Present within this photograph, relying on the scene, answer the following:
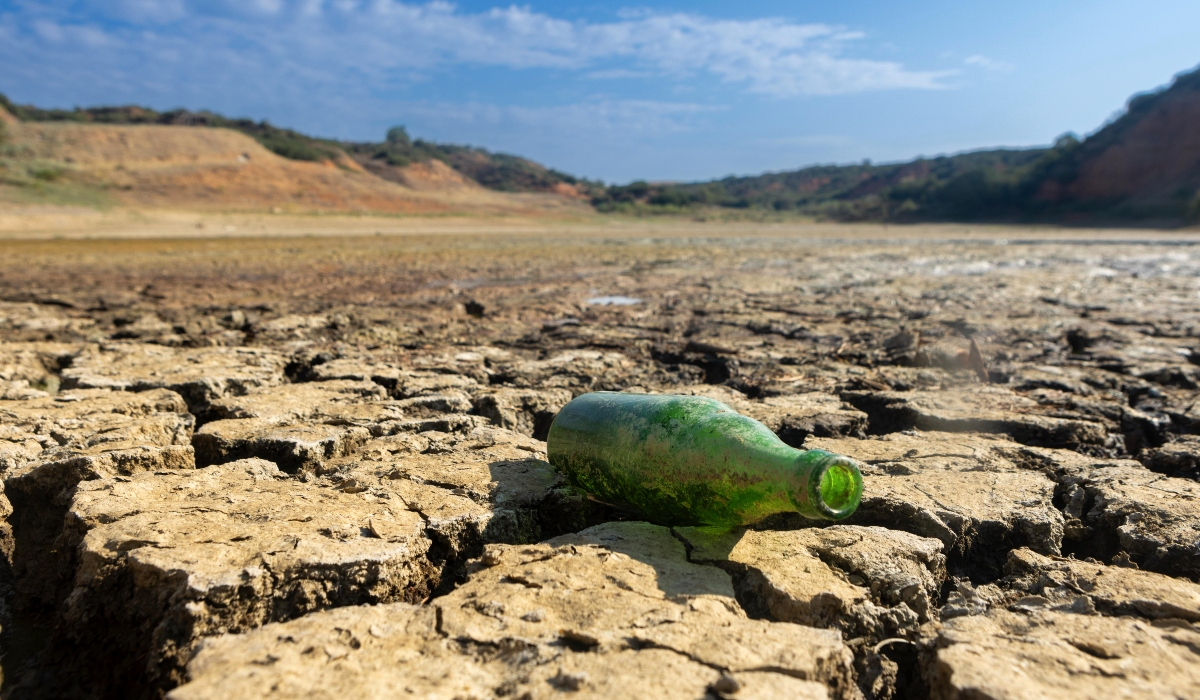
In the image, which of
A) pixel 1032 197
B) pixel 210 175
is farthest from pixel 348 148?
pixel 1032 197

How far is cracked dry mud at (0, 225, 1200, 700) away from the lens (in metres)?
1.45

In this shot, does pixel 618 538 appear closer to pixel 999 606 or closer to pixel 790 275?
pixel 999 606

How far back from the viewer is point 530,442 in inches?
112

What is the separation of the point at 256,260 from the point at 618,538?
10902mm

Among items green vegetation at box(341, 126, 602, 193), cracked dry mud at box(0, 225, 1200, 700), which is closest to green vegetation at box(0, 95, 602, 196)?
green vegetation at box(341, 126, 602, 193)

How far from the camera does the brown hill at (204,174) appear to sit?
2631 cm

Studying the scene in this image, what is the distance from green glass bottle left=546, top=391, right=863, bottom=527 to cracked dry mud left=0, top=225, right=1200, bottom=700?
0.35 ft

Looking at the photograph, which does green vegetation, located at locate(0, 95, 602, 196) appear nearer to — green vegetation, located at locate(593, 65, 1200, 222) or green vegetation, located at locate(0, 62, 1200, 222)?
green vegetation, located at locate(0, 62, 1200, 222)

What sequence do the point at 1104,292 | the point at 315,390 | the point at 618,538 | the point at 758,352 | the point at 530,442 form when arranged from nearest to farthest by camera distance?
the point at 618,538 → the point at 530,442 → the point at 315,390 → the point at 758,352 → the point at 1104,292

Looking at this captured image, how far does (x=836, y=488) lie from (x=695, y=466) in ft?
1.11

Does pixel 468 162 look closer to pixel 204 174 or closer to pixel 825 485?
pixel 204 174

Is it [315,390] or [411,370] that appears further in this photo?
[411,370]

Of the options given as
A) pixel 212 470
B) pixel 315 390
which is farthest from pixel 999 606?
pixel 315 390

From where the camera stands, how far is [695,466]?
5.92 ft
